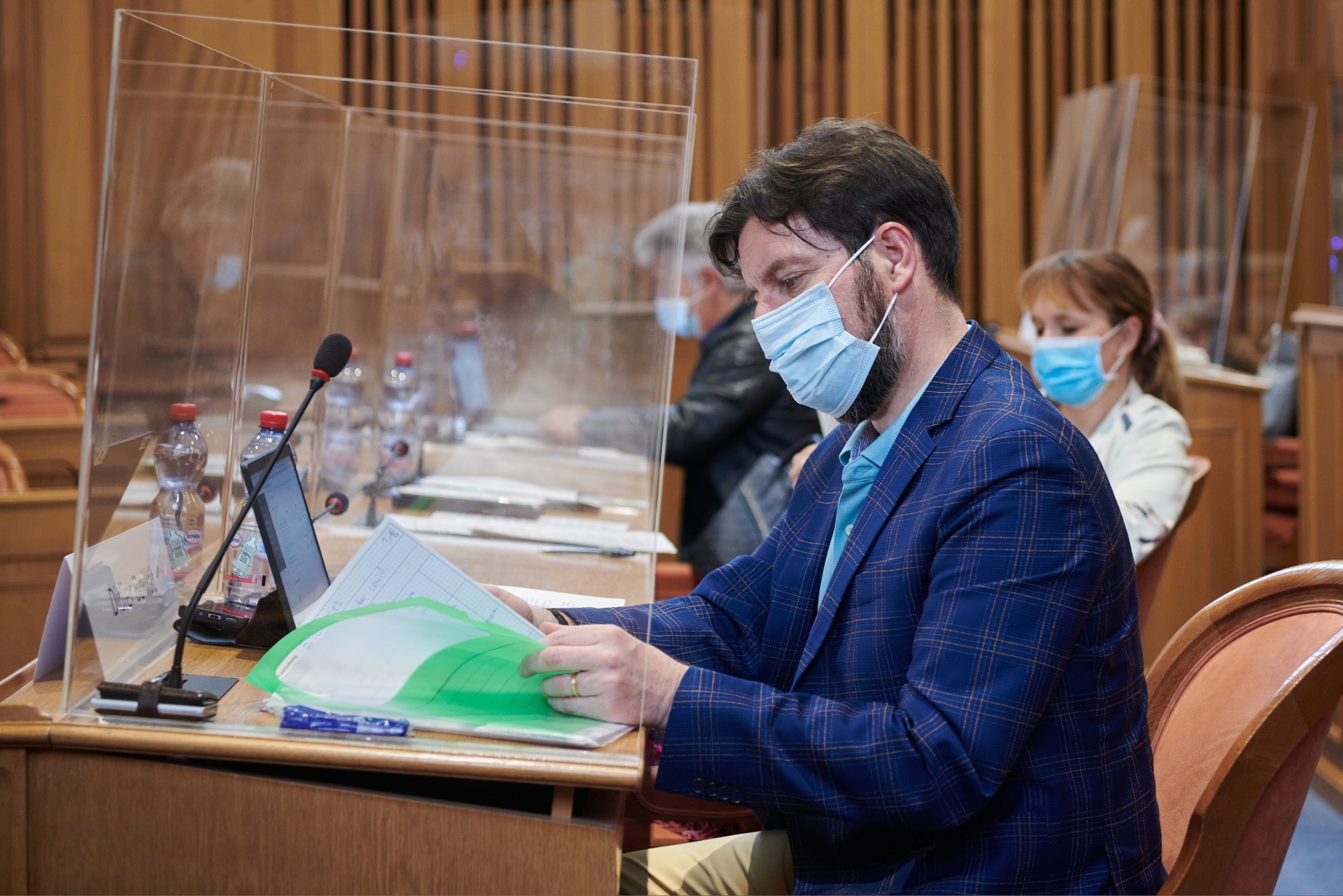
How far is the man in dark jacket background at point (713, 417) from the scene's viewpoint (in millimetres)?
Answer: 3182

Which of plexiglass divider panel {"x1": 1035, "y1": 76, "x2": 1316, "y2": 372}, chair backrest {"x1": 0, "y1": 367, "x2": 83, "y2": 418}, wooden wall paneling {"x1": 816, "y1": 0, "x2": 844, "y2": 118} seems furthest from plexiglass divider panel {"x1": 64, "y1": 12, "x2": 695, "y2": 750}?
wooden wall paneling {"x1": 816, "y1": 0, "x2": 844, "y2": 118}

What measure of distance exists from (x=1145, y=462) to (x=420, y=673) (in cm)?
171

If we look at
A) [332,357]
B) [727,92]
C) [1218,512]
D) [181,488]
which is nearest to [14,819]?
[181,488]

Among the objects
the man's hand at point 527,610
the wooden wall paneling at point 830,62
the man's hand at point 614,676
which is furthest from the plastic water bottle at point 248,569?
the wooden wall paneling at point 830,62

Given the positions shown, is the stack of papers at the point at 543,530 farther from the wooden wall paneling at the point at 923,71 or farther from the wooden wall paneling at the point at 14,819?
the wooden wall paneling at the point at 923,71

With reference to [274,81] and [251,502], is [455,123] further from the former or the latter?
[251,502]

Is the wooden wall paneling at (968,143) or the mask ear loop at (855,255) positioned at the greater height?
the wooden wall paneling at (968,143)

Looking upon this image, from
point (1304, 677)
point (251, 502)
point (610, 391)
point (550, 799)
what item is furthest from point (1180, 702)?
point (610, 391)

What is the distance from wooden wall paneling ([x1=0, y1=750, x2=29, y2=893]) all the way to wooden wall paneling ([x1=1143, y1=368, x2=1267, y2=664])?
10.1 ft

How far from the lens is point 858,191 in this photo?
132cm

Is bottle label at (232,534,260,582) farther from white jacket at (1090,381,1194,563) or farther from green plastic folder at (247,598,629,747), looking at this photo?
white jacket at (1090,381,1194,563)

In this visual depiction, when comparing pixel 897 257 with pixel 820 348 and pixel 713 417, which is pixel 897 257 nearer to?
pixel 820 348

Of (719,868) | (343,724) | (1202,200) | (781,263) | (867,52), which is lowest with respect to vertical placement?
(719,868)

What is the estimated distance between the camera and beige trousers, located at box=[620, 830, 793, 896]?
1464 mm
